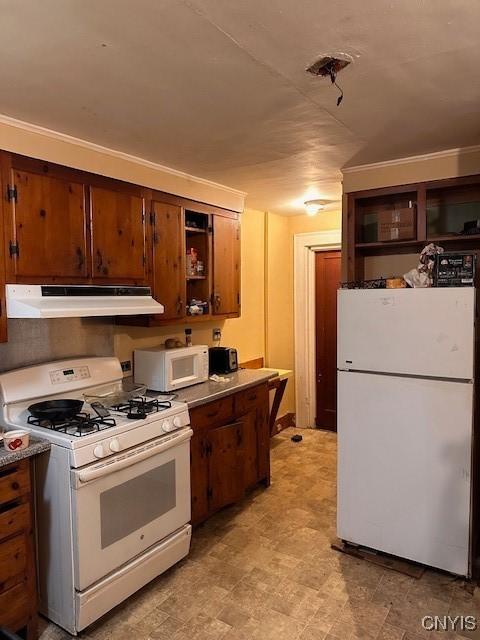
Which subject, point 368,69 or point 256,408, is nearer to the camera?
point 368,69

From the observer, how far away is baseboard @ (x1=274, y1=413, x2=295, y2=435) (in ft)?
15.9

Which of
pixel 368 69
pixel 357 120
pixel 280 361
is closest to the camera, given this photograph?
pixel 368 69

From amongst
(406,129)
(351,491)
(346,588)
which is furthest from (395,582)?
(406,129)

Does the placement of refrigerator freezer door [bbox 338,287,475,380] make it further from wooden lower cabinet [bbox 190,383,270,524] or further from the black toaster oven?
the black toaster oven

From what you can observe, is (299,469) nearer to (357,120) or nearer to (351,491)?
(351,491)

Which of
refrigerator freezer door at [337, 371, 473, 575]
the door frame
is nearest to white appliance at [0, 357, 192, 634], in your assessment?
refrigerator freezer door at [337, 371, 473, 575]

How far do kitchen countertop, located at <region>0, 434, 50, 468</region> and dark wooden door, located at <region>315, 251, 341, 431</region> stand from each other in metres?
3.37

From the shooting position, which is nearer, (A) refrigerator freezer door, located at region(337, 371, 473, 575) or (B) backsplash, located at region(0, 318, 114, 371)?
(A) refrigerator freezer door, located at region(337, 371, 473, 575)

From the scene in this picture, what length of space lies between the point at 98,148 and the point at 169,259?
2.73ft

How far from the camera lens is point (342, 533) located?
2.73 metres

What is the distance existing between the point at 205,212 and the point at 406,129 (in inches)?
62.3

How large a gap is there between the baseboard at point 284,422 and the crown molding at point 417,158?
9.03ft

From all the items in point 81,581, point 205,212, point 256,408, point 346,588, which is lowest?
point 346,588

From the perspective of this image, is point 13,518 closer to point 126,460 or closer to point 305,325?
point 126,460
